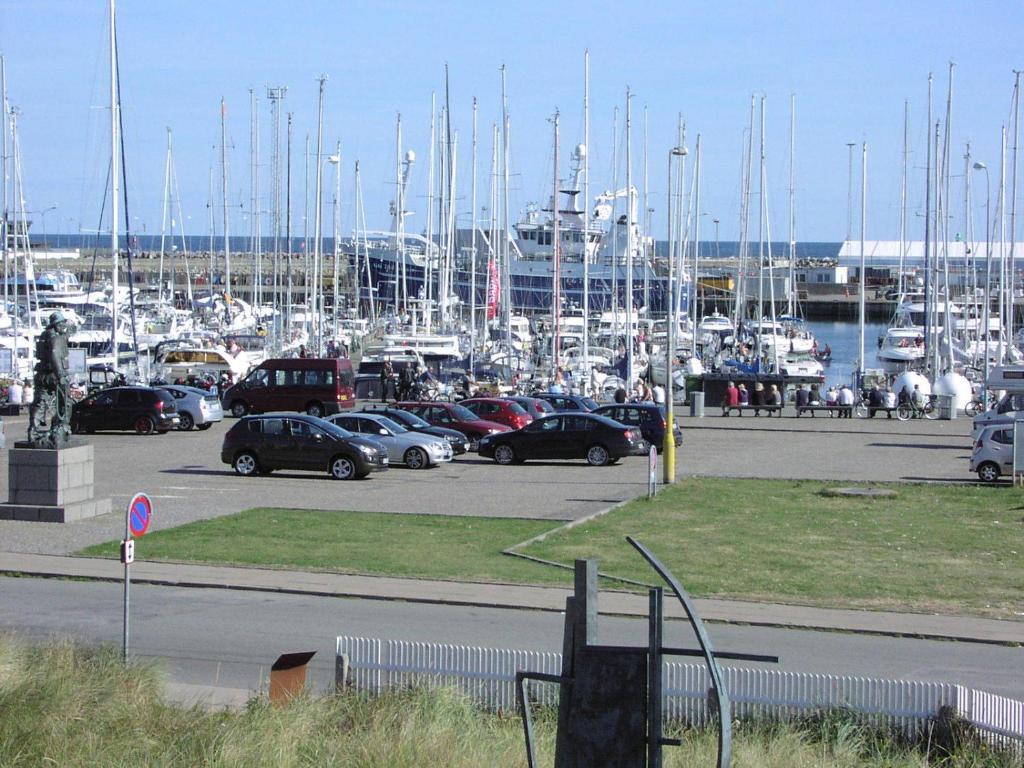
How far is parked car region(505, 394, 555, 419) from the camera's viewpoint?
4125 centimetres

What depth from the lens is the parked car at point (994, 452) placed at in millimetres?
30500

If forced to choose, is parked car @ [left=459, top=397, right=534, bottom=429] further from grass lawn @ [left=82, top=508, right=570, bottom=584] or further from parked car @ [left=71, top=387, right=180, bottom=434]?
grass lawn @ [left=82, top=508, right=570, bottom=584]

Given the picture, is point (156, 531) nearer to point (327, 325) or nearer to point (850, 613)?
point (850, 613)

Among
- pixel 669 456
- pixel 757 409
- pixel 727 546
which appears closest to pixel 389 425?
pixel 669 456

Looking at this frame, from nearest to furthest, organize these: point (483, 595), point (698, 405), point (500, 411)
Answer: point (483, 595), point (500, 411), point (698, 405)

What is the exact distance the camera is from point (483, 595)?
57.4ft

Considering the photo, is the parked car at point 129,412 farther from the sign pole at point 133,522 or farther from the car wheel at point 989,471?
the sign pole at point 133,522

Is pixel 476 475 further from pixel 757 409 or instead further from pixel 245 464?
pixel 757 409

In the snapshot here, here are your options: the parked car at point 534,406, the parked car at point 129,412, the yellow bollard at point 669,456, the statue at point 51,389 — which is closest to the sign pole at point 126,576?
the statue at point 51,389

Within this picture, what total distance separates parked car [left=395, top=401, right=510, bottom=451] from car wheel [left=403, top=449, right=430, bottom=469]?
453 centimetres

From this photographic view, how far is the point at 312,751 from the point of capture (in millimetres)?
9961

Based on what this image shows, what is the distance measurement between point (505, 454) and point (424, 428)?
2.49 meters

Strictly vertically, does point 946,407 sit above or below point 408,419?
below

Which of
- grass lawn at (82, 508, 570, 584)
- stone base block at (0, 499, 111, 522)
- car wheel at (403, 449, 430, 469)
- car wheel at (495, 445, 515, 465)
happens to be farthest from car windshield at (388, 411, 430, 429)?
stone base block at (0, 499, 111, 522)
